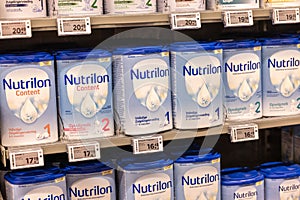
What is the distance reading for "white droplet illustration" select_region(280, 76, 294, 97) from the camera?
7.14 ft

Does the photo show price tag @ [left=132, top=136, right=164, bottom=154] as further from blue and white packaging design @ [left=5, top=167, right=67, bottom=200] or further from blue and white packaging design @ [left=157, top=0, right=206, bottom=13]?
blue and white packaging design @ [left=157, top=0, right=206, bottom=13]

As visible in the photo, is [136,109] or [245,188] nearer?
[136,109]

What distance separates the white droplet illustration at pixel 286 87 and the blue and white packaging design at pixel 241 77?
0.35ft

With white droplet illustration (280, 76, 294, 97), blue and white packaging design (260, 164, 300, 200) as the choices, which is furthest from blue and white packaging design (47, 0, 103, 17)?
blue and white packaging design (260, 164, 300, 200)

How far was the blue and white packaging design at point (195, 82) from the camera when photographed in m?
1.99

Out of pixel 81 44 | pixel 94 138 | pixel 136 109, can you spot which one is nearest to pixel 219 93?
pixel 136 109

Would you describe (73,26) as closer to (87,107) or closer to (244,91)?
(87,107)

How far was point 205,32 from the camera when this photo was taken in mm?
2543

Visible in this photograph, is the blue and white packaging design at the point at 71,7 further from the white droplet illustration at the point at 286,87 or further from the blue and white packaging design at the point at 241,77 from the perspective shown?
the white droplet illustration at the point at 286,87

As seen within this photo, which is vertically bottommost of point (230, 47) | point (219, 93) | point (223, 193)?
point (223, 193)

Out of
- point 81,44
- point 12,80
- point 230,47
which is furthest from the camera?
point 81,44

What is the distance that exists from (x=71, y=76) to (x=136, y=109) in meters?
0.26

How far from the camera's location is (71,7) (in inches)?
75.2

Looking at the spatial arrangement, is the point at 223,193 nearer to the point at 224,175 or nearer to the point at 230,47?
the point at 224,175
